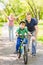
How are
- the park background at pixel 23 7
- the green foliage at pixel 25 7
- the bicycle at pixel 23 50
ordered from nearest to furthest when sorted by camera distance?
the bicycle at pixel 23 50 → the green foliage at pixel 25 7 → the park background at pixel 23 7

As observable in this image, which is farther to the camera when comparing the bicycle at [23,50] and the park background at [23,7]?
the park background at [23,7]

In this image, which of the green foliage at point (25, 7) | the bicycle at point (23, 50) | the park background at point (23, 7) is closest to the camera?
the bicycle at point (23, 50)

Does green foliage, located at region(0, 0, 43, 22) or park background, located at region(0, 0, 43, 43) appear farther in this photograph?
park background, located at region(0, 0, 43, 43)

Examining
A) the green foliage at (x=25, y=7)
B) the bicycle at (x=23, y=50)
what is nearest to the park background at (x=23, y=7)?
the green foliage at (x=25, y=7)

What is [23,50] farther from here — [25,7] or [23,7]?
[23,7]

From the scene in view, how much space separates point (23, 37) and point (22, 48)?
1.18 feet

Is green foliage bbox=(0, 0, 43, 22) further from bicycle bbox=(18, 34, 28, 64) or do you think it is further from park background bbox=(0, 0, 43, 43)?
bicycle bbox=(18, 34, 28, 64)

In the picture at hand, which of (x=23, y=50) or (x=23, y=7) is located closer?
(x=23, y=50)

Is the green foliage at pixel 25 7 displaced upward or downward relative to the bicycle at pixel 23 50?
upward

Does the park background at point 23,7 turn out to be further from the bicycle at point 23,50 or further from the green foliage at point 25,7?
the bicycle at point 23,50

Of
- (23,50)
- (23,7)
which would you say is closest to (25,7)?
(23,7)

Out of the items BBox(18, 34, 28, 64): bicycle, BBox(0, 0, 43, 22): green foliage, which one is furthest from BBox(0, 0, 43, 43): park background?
BBox(18, 34, 28, 64): bicycle

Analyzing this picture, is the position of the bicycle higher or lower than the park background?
lower

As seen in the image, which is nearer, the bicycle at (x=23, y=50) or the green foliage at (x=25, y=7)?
the bicycle at (x=23, y=50)
